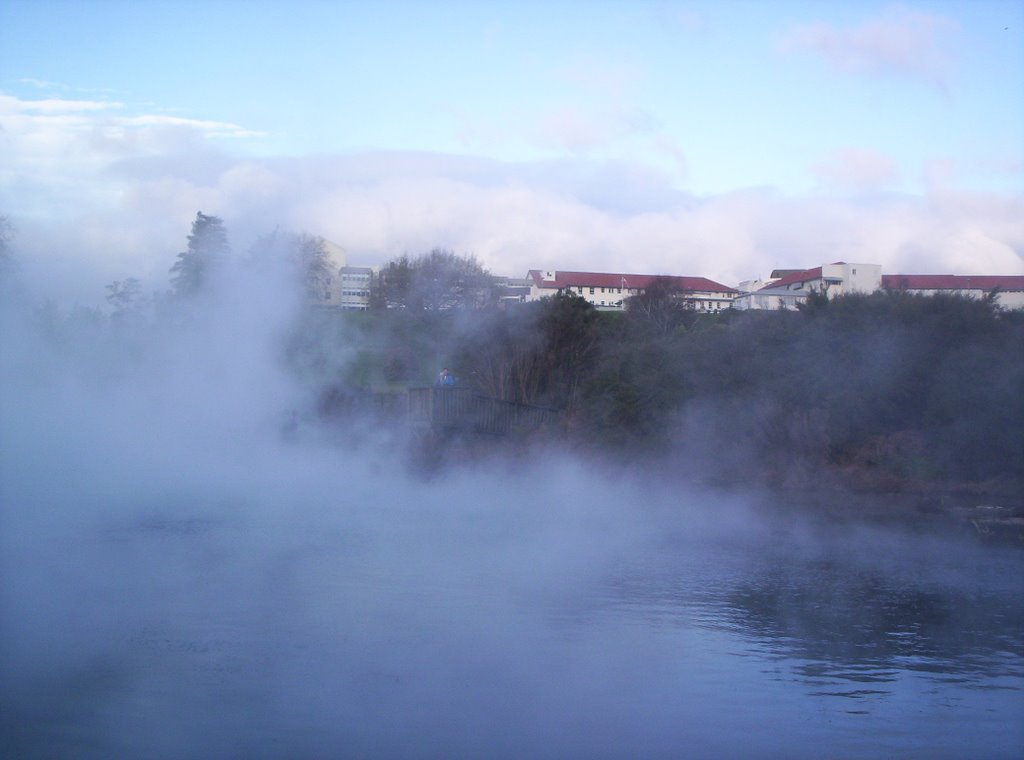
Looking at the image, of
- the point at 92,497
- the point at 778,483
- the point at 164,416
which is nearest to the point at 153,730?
the point at 92,497

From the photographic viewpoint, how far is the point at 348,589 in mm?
7844

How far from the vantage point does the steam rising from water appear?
202 inches

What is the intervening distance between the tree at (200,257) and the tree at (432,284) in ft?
25.8

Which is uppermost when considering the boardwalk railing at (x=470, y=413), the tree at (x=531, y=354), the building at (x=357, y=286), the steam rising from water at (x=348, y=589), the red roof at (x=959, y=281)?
the red roof at (x=959, y=281)

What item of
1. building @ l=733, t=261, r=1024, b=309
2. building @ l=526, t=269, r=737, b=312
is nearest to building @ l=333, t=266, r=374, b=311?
building @ l=733, t=261, r=1024, b=309

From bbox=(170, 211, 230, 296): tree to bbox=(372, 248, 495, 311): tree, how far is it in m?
7.86

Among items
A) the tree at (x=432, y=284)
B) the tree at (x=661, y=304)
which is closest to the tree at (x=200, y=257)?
the tree at (x=432, y=284)

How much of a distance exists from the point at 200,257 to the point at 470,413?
6.93 m

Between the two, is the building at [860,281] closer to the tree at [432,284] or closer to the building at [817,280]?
the building at [817,280]

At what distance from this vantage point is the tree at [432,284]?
2000cm

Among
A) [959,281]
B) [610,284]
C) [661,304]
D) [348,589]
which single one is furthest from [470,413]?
[610,284]

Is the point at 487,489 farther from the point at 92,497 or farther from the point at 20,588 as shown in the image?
the point at 20,588

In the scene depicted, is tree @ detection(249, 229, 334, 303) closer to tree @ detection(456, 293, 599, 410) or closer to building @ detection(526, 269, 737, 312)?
tree @ detection(456, 293, 599, 410)

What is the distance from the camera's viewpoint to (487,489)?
14180 mm
